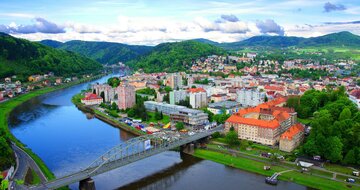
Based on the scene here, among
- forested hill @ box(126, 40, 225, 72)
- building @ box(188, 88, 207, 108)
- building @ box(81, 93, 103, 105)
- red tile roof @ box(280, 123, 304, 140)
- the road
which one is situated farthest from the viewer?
forested hill @ box(126, 40, 225, 72)

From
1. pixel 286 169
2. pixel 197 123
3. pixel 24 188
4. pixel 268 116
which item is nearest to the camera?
pixel 24 188

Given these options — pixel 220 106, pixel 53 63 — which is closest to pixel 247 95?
pixel 220 106

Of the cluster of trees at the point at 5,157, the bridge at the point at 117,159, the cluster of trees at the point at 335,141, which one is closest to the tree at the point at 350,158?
the cluster of trees at the point at 335,141

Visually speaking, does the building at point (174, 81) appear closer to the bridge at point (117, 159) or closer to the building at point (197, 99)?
the building at point (197, 99)

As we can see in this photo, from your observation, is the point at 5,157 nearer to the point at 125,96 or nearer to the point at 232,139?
the point at 232,139

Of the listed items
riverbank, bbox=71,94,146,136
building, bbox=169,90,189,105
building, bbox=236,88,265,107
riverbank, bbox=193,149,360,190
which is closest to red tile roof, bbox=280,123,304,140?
riverbank, bbox=193,149,360,190

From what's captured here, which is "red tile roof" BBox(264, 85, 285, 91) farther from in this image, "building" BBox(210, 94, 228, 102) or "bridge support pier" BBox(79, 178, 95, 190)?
"bridge support pier" BBox(79, 178, 95, 190)

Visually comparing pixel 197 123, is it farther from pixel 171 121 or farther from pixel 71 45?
pixel 71 45
